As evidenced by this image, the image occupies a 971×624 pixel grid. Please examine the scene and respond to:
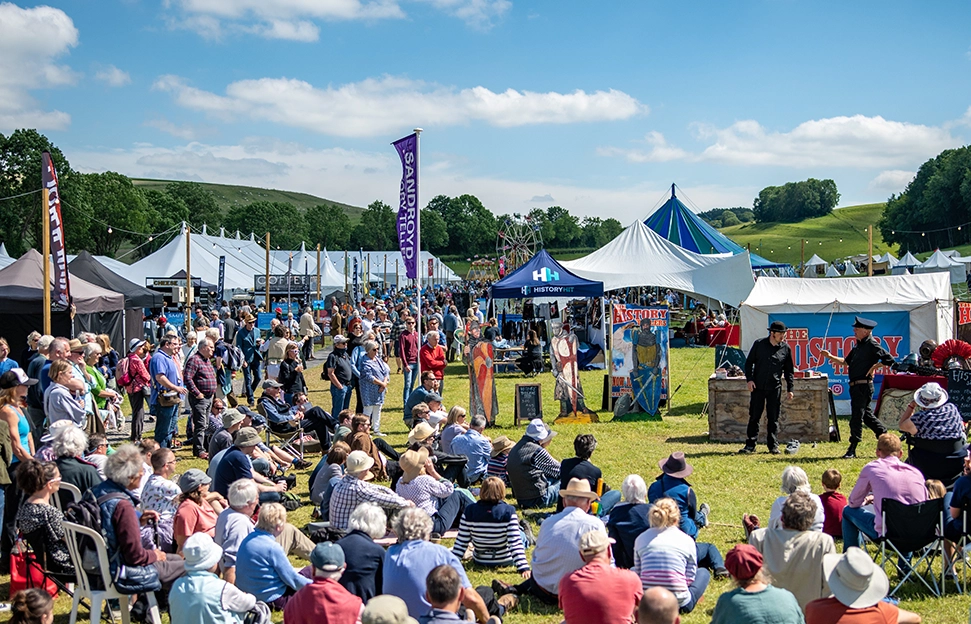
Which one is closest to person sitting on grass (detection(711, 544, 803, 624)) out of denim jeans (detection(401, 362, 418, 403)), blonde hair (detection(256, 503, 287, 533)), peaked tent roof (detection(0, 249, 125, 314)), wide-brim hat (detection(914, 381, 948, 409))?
blonde hair (detection(256, 503, 287, 533))

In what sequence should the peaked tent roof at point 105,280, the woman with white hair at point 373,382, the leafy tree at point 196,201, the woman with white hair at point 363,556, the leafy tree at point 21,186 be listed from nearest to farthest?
the woman with white hair at point 363,556 → the woman with white hair at point 373,382 → the peaked tent roof at point 105,280 → the leafy tree at point 21,186 → the leafy tree at point 196,201

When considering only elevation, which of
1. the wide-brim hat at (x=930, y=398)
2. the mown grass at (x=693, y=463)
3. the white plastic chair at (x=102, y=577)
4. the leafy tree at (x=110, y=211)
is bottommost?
the mown grass at (x=693, y=463)

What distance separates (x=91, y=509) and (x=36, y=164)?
67251mm

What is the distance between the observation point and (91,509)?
5.43m

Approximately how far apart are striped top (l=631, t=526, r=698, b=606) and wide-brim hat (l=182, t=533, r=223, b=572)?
98.6 inches

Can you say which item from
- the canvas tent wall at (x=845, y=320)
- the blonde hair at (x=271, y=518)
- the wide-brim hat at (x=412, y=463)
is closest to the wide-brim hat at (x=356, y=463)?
the wide-brim hat at (x=412, y=463)

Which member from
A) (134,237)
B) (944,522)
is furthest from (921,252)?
(944,522)

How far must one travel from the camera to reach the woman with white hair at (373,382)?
1230 centimetres

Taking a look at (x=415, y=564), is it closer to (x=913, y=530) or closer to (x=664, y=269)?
(x=913, y=530)

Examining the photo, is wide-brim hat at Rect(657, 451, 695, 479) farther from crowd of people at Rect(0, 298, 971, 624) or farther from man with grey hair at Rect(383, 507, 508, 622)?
man with grey hair at Rect(383, 507, 508, 622)

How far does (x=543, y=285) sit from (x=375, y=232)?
362ft

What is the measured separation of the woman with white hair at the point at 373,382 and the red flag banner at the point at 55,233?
4017 mm

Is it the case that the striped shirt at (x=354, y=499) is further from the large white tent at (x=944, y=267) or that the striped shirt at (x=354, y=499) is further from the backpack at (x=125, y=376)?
the large white tent at (x=944, y=267)

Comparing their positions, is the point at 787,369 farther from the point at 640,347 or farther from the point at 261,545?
the point at 261,545
